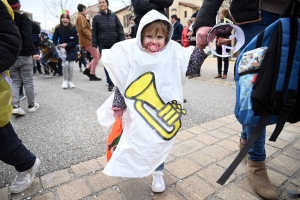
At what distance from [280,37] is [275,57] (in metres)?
0.10

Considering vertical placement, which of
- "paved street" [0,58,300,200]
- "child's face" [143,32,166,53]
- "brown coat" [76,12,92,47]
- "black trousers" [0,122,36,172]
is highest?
"brown coat" [76,12,92,47]

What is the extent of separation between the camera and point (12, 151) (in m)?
1.47

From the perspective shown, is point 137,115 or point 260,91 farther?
point 137,115

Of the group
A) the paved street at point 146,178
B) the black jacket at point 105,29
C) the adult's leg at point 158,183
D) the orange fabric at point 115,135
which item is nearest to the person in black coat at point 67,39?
the black jacket at point 105,29

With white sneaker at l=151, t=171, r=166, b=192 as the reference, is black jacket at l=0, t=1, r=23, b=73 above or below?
above

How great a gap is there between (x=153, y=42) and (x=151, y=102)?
44cm

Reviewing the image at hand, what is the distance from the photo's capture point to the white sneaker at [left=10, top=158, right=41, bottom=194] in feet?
5.12

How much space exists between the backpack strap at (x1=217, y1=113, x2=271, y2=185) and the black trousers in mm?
Answer: 1324

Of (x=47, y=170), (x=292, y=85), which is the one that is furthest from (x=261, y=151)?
(x=47, y=170)

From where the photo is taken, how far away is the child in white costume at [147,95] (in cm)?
137

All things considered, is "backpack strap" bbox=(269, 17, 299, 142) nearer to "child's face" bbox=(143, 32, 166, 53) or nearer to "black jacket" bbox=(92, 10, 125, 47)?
"child's face" bbox=(143, 32, 166, 53)

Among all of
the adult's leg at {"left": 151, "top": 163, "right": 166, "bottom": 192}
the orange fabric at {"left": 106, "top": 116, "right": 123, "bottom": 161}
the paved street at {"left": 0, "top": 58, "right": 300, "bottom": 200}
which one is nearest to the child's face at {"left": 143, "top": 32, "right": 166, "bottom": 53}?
the orange fabric at {"left": 106, "top": 116, "right": 123, "bottom": 161}

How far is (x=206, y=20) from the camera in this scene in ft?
5.23

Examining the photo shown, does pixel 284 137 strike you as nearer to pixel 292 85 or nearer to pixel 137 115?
pixel 292 85
